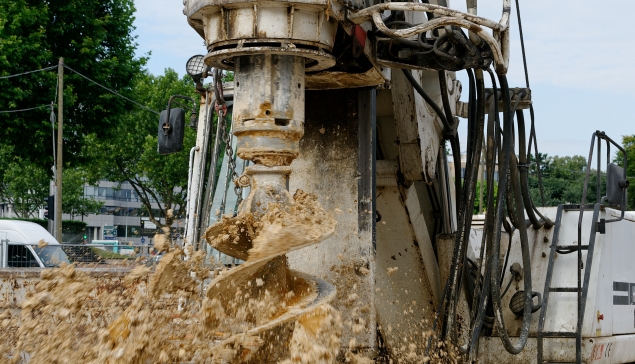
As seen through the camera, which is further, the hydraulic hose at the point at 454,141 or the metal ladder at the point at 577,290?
the hydraulic hose at the point at 454,141

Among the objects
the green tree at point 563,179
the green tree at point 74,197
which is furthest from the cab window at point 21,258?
the green tree at point 74,197

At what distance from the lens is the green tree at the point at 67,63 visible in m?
21.4

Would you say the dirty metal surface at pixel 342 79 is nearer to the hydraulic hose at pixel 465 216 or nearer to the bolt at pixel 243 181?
the hydraulic hose at pixel 465 216

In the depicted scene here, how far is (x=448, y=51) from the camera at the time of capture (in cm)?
412

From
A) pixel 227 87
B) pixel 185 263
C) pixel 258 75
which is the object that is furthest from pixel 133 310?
pixel 227 87

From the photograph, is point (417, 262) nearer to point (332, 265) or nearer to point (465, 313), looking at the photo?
point (465, 313)

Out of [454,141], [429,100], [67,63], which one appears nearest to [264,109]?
[429,100]

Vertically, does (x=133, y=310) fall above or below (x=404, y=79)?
below

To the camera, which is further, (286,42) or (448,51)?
(448,51)

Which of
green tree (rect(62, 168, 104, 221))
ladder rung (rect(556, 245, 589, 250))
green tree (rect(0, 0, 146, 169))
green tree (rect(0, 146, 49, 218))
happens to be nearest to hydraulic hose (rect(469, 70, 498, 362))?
ladder rung (rect(556, 245, 589, 250))

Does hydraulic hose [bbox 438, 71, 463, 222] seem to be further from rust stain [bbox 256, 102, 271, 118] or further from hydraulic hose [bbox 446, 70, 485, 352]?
rust stain [bbox 256, 102, 271, 118]

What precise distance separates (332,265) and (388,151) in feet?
3.04

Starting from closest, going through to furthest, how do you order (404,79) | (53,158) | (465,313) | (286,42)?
1. (286,42)
2. (404,79)
3. (465,313)
4. (53,158)

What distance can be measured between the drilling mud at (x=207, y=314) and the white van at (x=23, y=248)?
37.2 ft
